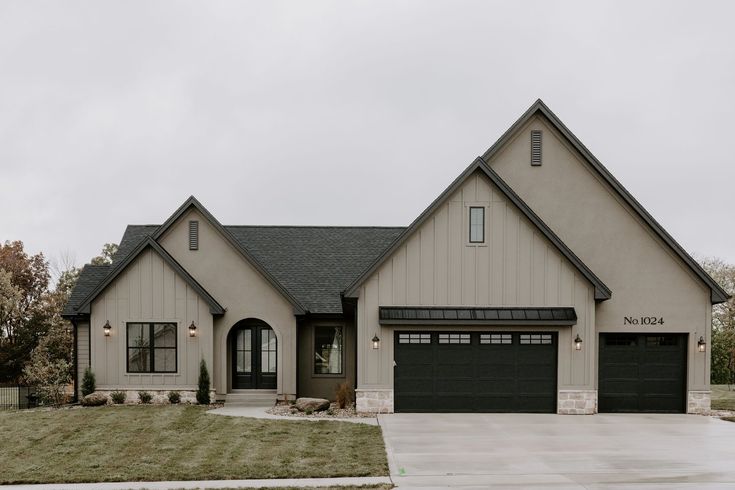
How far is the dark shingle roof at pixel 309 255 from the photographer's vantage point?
852 inches

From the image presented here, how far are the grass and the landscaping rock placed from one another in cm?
135

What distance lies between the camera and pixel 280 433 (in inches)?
569

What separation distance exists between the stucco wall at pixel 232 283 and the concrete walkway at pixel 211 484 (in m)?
10.0

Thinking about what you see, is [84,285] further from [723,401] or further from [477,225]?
[723,401]

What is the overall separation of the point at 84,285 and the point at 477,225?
14.1 meters

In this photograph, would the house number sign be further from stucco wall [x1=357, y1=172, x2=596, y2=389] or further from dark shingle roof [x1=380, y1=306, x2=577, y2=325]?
dark shingle roof [x1=380, y1=306, x2=577, y2=325]

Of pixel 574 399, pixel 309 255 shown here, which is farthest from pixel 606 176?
pixel 309 255

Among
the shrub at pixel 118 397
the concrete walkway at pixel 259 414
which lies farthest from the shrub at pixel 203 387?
the shrub at pixel 118 397

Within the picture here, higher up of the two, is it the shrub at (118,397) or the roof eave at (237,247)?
the roof eave at (237,247)

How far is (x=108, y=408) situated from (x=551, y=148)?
15708mm

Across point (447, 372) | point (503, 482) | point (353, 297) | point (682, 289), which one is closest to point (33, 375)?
point (353, 297)

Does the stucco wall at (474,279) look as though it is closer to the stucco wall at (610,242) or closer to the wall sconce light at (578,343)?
the wall sconce light at (578,343)

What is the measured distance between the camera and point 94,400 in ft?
62.1

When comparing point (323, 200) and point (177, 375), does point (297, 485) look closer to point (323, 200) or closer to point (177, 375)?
point (177, 375)
